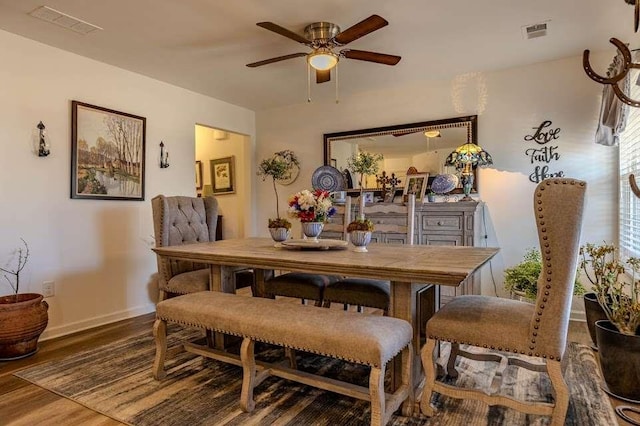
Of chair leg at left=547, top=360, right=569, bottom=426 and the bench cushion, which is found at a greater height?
the bench cushion

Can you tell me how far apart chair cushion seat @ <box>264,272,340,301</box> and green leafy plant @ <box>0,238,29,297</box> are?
1.96 m

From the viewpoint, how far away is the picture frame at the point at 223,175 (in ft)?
18.0

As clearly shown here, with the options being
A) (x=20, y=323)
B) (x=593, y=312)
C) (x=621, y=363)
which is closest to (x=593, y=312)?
(x=593, y=312)

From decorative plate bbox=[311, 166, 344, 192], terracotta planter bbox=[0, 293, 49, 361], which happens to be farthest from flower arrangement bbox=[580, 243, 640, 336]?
terracotta planter bbox=[0, 293, 49, 361]

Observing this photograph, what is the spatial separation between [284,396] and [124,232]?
8.30ft

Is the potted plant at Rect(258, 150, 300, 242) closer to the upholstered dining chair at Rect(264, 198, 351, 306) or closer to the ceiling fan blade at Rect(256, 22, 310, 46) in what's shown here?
the upholstered dining chair at Rect(264, 198, 351, 306)

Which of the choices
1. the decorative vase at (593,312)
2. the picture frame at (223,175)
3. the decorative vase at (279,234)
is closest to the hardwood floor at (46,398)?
the decorative vase at (593,312)

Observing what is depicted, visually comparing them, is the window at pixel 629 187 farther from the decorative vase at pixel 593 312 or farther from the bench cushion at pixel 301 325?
the bench cushion at pixel 301 325

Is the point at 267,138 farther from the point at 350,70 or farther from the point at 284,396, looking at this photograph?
the point at 284,396

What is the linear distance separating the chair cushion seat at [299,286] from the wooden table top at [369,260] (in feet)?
1.11

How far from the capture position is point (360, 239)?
2309 mm

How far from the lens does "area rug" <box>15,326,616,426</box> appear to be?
1822mm

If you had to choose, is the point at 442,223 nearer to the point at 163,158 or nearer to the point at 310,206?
the point at 310,206

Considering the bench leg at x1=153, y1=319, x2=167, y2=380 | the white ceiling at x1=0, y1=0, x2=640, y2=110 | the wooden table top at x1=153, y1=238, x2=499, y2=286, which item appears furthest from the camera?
the white ceiling at x1=0, y1=0, x2=640, y2=110
